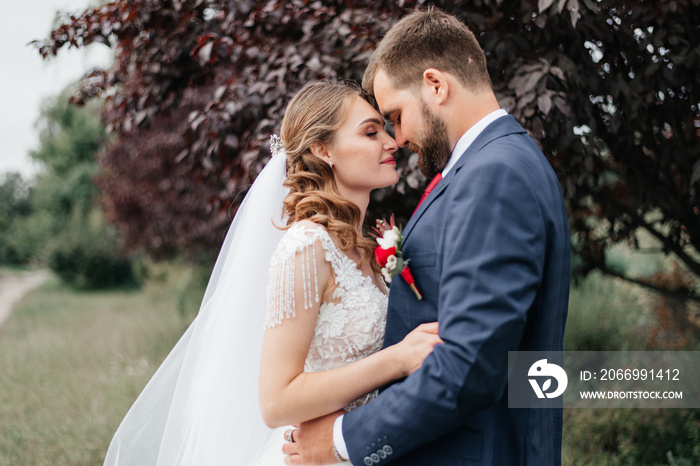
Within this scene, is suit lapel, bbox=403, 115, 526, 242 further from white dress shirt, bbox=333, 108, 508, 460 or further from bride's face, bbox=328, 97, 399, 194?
bride's face, bbox=328, 97, 399, 194

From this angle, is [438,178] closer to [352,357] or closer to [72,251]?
[352,357]

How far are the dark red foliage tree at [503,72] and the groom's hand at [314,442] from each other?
51.5 inches

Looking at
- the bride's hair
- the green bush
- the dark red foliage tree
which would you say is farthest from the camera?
the green bush

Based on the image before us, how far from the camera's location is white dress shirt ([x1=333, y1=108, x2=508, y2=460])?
5.38 feet

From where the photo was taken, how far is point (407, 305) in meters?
1.69

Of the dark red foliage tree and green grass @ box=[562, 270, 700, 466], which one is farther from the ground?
the dark red foliage tree

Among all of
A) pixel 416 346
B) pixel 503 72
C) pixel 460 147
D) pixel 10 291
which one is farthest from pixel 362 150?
pixel 10 291

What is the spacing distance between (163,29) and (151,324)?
7320mm

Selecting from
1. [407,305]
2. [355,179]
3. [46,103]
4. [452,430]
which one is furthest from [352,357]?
[46,103]

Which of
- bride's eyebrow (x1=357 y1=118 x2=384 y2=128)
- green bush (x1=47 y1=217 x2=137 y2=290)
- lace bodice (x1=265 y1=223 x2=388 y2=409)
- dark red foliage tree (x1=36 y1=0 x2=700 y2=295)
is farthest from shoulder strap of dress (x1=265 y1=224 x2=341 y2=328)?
green bush (x1=47 y1=217 x2=137 y2=290)

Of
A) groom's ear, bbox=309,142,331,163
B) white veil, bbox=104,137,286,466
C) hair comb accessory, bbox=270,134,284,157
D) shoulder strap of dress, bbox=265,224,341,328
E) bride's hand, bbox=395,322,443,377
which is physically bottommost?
white veil, bbox=104,137,286,466

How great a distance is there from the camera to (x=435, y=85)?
170cm

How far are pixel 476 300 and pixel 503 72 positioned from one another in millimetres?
1864

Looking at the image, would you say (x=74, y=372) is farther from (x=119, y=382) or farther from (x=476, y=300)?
(x=476, y=300)
